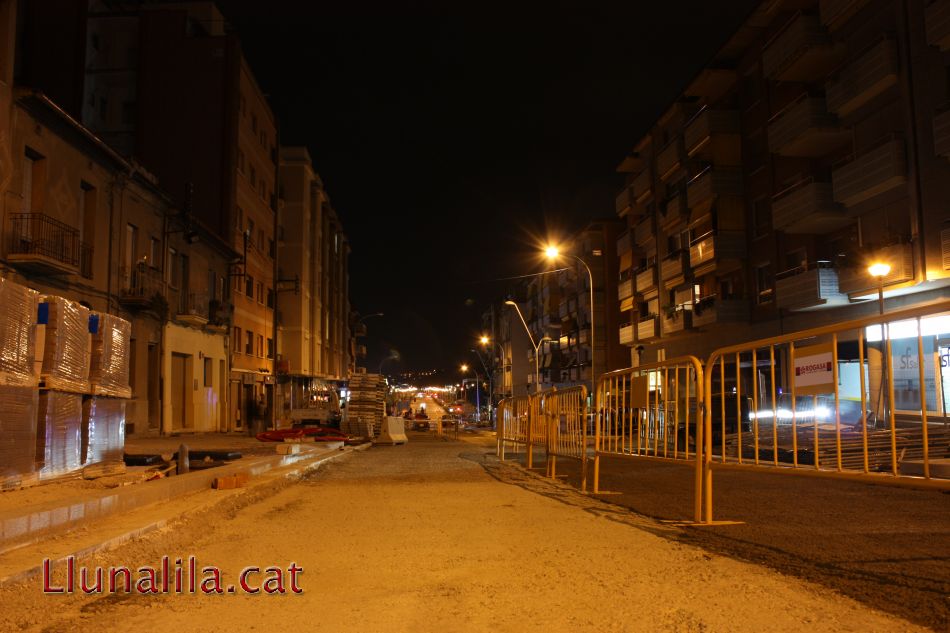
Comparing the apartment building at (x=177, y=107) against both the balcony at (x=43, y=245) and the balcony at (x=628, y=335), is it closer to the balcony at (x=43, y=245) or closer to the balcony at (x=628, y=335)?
the balcony at (x=43, y=245)

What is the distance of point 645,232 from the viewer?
145ft

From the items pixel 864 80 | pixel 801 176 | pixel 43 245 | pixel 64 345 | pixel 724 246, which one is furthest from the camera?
pixel 724 246

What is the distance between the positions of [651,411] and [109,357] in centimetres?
709

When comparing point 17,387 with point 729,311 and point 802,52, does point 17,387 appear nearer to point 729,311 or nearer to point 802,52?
point 802,52

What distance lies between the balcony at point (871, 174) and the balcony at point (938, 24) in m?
2.84

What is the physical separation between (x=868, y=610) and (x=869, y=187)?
21.8 meters

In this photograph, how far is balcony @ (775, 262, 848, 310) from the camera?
25.2m

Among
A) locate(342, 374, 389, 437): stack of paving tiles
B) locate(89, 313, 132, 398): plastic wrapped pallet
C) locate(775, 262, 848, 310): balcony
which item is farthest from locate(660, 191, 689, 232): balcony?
locate(89, 313, 132, 398): plastic wrapped pallet

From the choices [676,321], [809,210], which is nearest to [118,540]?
[809,210]

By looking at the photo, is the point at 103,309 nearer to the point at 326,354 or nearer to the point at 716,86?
the point at 716,86

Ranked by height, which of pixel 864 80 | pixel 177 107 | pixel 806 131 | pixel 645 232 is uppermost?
pixel 177 107

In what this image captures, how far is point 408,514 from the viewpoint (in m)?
8.18

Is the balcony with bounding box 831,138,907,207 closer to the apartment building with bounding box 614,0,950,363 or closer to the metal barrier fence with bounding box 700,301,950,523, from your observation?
the apartment building with bounding box 614,0,950,363

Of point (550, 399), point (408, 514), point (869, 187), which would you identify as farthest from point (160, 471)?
point (869, 187)
